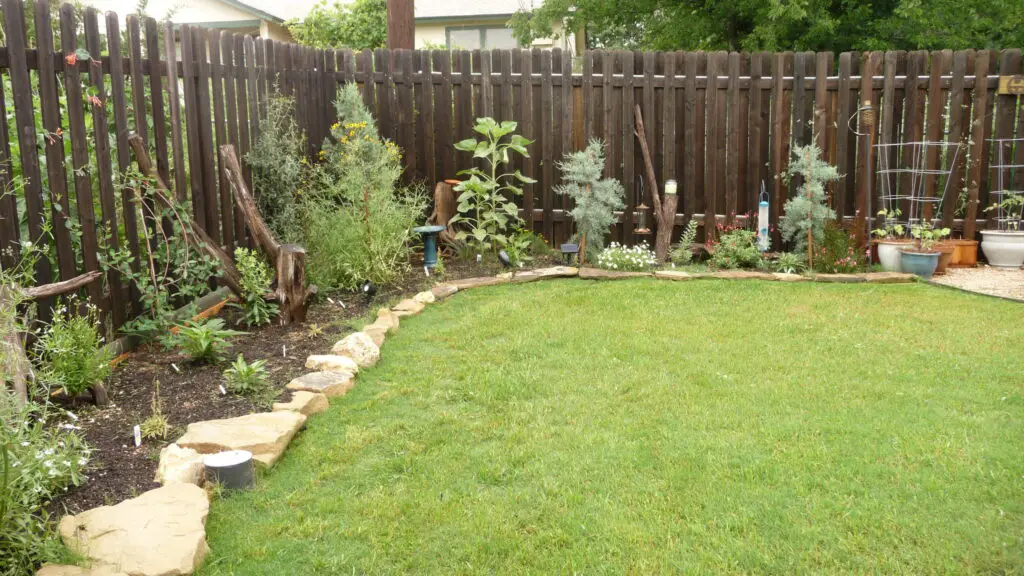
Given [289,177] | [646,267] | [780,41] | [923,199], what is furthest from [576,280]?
[780,41]

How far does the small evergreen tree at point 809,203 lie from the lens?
749 centimetres

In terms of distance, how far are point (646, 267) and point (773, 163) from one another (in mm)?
1834

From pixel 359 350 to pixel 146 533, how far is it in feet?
7.01

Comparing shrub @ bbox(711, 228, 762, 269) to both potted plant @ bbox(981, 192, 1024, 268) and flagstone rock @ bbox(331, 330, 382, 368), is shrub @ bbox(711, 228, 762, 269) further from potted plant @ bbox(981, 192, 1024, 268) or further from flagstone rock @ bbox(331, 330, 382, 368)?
flagstone rock @ bbox(331, 330, 382, 368)

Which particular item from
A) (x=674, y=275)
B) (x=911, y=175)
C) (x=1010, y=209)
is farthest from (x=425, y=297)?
(x=1010, y=209)

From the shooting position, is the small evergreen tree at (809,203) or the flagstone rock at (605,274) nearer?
the flagstone rock at (605,274)

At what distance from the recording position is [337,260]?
647cm

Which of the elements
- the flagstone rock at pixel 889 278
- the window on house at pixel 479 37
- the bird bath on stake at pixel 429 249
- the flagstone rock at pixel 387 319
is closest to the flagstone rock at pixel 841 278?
the flagstone rock at pixel 889 278

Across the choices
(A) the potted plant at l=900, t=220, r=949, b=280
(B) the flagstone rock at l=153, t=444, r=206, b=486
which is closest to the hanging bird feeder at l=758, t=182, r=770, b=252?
(A) the potted plant at l=900, t=220, r=949, b=280

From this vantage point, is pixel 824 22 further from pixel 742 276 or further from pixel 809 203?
pixel 742 276

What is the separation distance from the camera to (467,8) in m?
20.9

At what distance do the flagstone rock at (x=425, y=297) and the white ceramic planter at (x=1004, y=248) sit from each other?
18.2 ft

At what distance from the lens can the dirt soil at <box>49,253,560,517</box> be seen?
124 inches

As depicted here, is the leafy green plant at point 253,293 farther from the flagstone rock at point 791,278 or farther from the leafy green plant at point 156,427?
the flagstone rock at point 791,278
